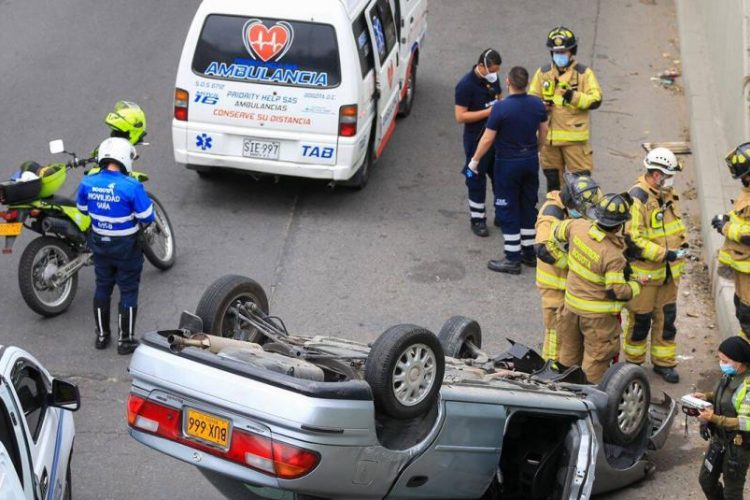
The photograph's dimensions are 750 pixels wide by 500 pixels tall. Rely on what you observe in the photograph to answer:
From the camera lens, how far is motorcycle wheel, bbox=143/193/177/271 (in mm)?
11352

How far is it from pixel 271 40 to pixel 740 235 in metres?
4.99

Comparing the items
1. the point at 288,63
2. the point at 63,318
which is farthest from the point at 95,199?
the point at 288,63

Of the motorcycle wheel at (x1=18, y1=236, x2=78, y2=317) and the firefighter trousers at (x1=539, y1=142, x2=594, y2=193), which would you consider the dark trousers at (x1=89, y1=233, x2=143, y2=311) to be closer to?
the motorcycle wheel at (x1=18, y1=236, x2=78, y2=317)

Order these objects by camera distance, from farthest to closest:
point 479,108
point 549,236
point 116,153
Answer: point 479,108 < point 116,153 < point 549,236

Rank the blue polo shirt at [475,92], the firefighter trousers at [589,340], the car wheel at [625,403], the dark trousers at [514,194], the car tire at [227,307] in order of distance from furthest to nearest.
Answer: the blue polo shirt at [475,92], the dark trousers at [514,194], the firefighter trousers at [589,340], the car wheel at [625,403], the car tire at [227,307]

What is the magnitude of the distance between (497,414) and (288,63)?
6.01 meters

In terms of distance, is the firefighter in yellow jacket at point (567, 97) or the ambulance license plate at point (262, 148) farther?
the ambulance license plate at point (262, 148)

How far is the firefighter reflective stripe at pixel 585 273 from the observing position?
9016 mm

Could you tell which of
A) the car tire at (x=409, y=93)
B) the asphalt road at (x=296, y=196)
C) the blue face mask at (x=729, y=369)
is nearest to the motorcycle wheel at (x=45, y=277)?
the asphalt road at (x=296, y=196)

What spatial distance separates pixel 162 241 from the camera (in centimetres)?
1149

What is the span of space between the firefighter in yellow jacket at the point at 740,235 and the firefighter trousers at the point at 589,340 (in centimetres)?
107

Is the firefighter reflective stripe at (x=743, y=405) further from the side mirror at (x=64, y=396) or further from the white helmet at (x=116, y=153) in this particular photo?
the white helmet at (x=116, y=153)

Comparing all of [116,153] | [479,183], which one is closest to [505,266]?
[479,183]

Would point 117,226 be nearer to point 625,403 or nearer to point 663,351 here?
point 625,403
